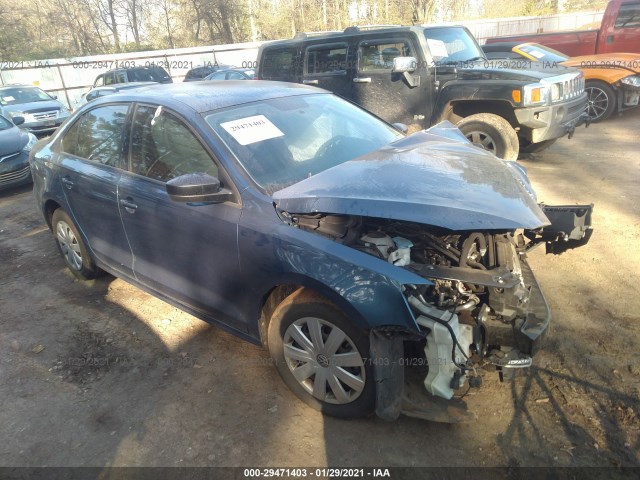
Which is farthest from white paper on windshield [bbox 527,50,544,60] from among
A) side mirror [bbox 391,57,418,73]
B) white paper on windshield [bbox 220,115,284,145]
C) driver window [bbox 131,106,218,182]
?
driver window [bbox 131,106,218,182]

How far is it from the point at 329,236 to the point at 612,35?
37.5ft

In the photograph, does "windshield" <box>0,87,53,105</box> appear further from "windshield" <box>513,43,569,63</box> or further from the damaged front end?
the damaged front end

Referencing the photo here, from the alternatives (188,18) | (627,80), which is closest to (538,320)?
(627,80)

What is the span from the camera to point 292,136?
2.97 meters

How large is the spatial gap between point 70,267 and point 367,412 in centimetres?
332

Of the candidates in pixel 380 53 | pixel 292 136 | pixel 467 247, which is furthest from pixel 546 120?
pixel 467 247

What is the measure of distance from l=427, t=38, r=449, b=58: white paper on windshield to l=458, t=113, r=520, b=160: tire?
1.09 m

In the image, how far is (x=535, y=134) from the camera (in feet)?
19.6

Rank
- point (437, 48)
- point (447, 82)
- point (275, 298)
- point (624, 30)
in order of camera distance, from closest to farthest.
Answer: point (275, 298), point (447, 82), point (437, 48), point (624, 30)

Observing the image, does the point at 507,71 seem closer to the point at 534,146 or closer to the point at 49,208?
the point at 534,146

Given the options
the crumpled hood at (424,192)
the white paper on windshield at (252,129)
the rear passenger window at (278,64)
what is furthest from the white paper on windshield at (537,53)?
the white paper on windshield at (252,129)

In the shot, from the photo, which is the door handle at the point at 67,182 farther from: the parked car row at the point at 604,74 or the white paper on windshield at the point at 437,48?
the parked car row at the point at 604,74

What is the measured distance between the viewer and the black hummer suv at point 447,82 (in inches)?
233

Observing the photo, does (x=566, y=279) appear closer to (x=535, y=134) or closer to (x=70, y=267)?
(x=535, y=134)
